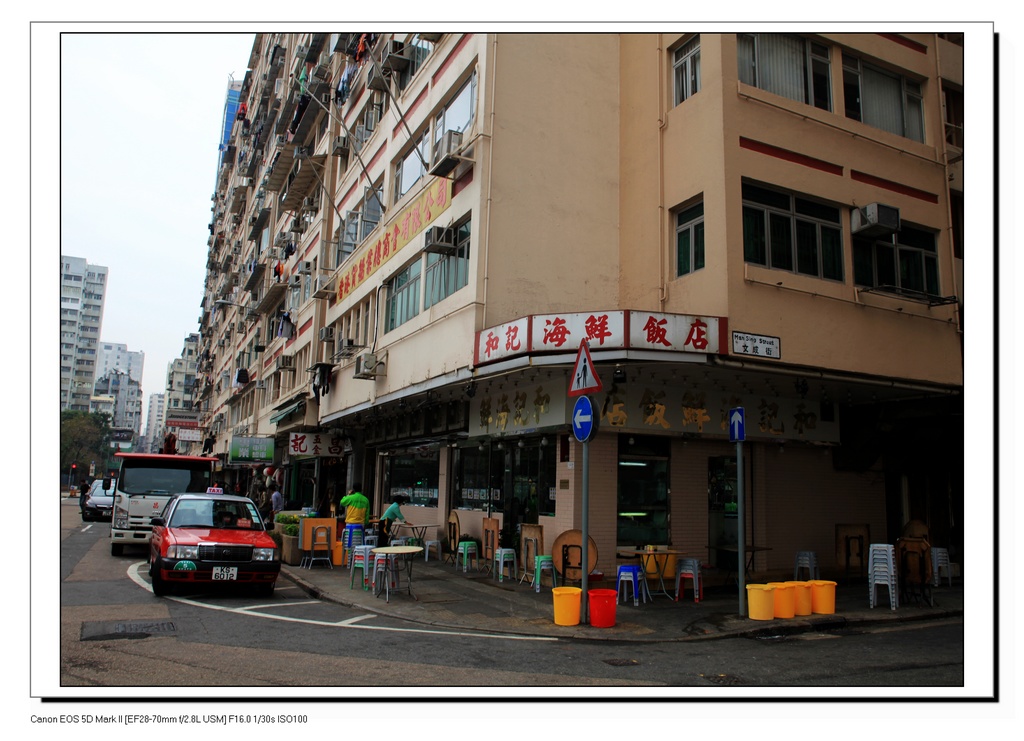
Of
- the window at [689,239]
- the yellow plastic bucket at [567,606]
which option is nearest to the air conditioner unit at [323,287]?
the window at [689,239]

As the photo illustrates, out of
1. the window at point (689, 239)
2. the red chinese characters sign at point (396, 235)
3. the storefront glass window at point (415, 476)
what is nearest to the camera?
the window at point (689, 239)

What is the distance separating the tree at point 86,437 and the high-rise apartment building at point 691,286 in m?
47.8

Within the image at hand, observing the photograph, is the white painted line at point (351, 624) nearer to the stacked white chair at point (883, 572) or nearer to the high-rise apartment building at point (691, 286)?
the high-rise apartment building at point (691, 286)

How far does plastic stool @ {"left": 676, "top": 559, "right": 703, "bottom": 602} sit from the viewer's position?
474 inches

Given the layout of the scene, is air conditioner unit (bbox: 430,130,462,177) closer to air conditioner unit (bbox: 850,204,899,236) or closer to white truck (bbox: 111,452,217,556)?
air conditioner unit (bbox: 850,204,899,236)

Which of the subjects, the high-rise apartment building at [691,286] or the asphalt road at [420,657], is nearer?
the asphalt road at [420,657]

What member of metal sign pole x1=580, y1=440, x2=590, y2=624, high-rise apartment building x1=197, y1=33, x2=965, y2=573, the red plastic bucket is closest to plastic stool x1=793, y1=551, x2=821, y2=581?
high-rise apartment building x1=197, y1=33, x2=965, y2=573

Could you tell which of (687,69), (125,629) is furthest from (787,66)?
(125,629)

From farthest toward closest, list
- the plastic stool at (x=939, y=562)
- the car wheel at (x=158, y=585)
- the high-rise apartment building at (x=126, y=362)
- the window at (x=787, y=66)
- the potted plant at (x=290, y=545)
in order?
the high-rise apartment building at (x=126, y=362) → the potted plant at (x=290, y=545) → the plastic stool at (x=939, y=562) → the window at (x=787, y=66) → the car wheel at (x=158, y=585)

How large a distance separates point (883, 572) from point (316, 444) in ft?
61.5

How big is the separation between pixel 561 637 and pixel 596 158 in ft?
32.0

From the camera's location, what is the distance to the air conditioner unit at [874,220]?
43.5 feet

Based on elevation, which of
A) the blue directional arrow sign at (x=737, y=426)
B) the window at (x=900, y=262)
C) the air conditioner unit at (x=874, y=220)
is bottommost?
the blue directional arrow sign at (x=737, y=426)
